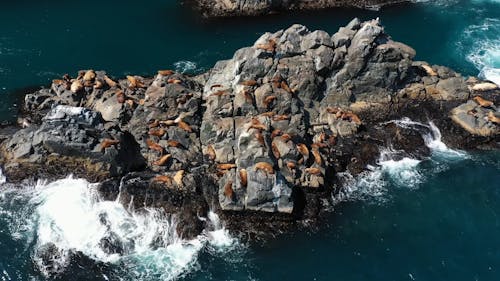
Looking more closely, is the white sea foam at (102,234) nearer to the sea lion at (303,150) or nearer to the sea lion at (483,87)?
the sea lion at (303,150)

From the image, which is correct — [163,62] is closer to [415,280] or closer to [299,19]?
A: [299,19]

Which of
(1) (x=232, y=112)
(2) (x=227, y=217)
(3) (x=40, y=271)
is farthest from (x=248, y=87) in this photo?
(3) (x=40, y=271)

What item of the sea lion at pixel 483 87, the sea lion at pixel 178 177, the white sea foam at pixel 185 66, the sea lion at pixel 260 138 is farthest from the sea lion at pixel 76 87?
the sea lion at pixel 483 87

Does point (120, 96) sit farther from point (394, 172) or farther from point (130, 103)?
point (394, 172)

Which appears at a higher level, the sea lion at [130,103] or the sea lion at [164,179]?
the sea lion at [130,103]

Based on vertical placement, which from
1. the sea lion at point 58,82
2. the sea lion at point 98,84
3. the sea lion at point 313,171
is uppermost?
the sea lion at point 58,82
